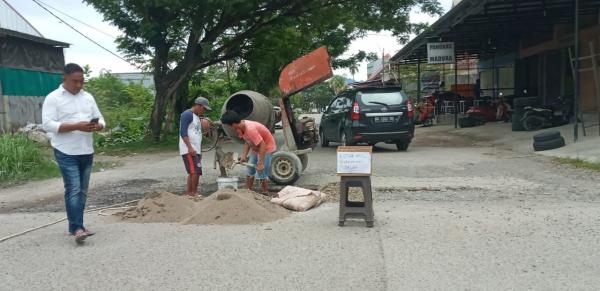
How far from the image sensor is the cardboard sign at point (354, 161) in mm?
6172

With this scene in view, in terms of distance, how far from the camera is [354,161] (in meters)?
6.20

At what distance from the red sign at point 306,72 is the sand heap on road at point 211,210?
121 inches

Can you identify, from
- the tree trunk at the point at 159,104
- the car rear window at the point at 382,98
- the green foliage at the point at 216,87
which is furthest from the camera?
the green foliage at the point at 216,87

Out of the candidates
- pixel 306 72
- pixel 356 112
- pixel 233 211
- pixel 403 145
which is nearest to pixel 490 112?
pixel 403 145

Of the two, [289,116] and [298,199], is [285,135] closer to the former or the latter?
[289,116]

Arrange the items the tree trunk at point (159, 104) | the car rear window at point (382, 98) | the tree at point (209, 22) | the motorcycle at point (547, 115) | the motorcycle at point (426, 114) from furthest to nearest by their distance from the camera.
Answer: the motorcycle at point (426, 114)
the tree trunk at point (159, 104)
the motorcycle at point (547, 115)
the tree at point (209, 22)
the car rear window at point (382, 98)

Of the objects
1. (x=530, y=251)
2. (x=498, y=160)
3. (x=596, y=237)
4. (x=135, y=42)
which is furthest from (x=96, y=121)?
(x=135, y=42)

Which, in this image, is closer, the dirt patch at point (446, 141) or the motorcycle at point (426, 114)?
the dirt patch at point (446, 141)

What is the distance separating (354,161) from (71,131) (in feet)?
9.88

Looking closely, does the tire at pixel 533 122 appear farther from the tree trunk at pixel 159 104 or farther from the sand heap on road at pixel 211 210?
the sand heap on road at pixel 211 210

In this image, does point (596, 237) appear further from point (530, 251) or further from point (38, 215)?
point (38, 215)

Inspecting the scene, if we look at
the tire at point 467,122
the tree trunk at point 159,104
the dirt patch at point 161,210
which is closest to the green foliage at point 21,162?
the dirt patch at point 161,210

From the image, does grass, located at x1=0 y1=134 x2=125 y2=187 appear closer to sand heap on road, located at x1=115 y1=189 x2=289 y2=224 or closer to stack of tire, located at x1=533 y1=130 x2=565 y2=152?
sand heap on road, located at x1=115 y1=189 x2=289 y2=224

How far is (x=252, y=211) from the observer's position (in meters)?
6.72
